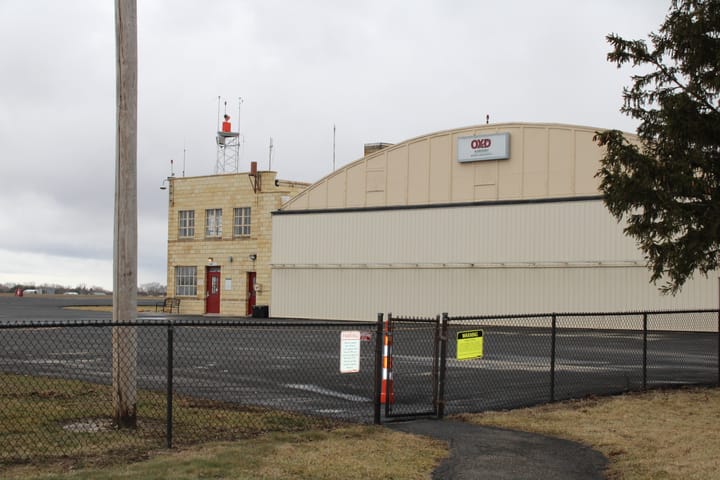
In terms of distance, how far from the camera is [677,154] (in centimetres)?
1504

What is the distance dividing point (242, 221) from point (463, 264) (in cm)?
1480

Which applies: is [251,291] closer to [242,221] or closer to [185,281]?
[242,221]

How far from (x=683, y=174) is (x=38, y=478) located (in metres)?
10.8

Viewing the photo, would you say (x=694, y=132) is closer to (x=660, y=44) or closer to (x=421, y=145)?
(x=660, y=44)

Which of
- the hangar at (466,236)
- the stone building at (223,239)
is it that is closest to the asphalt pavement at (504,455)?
the hangar at (466,236)

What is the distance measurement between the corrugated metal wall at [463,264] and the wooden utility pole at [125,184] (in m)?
25.3

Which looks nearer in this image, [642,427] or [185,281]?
[642,427]

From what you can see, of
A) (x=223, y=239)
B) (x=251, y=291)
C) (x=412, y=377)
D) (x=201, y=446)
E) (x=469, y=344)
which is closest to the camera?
(x=201, y=446)

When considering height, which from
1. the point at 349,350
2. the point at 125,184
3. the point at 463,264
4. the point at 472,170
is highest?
the point at 472,170

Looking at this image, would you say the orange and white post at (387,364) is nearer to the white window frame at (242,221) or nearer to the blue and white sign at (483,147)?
the blue and white sign at (483,147)

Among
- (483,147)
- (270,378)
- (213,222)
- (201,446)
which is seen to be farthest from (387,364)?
(213,222)

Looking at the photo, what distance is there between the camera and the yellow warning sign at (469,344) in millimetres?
12164

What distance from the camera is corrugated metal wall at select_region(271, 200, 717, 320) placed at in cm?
3428

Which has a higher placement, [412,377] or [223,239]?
[223,239]
